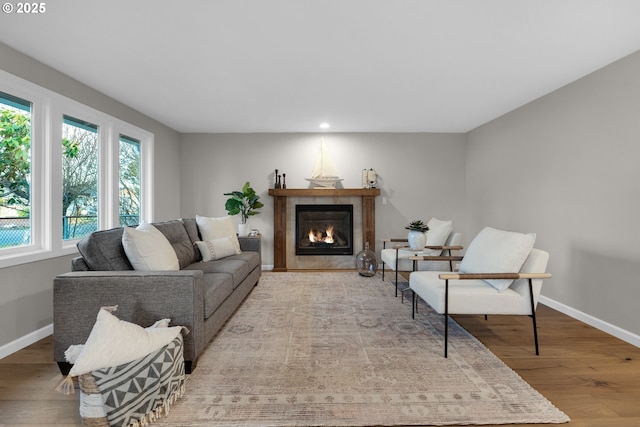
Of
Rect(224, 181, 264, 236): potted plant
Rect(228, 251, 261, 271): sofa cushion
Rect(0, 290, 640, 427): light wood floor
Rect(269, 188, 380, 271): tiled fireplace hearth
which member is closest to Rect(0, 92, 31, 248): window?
Rect(0, 290, 640, 427): light wood floor

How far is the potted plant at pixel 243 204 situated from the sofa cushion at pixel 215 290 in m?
2.66

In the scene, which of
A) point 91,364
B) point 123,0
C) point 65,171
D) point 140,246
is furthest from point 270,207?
point 91,364

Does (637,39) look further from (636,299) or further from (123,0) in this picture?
(123,0)

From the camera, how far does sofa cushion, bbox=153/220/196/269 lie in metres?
3.50

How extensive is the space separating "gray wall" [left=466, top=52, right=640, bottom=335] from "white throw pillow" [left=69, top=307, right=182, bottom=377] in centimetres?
378

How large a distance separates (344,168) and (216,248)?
2970 mm

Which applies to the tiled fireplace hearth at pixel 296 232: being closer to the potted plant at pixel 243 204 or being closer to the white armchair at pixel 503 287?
the potted plant at pixel 243 204

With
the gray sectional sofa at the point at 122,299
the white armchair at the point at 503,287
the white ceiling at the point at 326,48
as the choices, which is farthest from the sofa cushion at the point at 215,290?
the white ceiling at the point at 326,48

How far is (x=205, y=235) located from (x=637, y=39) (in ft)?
15.0

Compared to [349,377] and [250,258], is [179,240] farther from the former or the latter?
[349,377]

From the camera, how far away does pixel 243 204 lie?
19.3 ft

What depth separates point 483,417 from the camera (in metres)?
1.80

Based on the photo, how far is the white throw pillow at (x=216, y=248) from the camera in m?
3.95

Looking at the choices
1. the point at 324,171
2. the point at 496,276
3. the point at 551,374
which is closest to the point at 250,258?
the point at 324,171
